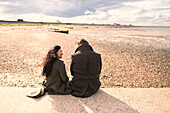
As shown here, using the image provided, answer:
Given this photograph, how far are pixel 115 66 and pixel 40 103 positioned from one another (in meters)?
5.85

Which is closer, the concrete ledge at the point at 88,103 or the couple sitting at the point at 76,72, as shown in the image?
the concrete ledge at the point at 88,103

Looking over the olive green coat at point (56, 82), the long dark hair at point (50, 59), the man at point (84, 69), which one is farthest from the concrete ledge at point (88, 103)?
the long dark hair at point (50, 59)

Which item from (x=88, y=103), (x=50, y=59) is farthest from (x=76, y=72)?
(x=88, y=103)

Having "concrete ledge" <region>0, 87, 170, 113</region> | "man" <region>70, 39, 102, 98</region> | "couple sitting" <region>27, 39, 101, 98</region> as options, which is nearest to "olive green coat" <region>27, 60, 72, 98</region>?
"couple sitting" <region>27, 39, 101, 98</region>

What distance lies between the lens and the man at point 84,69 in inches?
150

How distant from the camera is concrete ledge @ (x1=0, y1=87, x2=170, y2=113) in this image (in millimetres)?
3557

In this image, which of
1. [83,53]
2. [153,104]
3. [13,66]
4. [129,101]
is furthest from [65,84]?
[13,66]

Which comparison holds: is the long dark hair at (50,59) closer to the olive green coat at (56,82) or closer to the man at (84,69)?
the olive green coat at (56,82)

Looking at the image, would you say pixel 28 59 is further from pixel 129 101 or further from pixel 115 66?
pixel 129 101

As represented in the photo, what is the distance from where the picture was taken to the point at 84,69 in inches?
151

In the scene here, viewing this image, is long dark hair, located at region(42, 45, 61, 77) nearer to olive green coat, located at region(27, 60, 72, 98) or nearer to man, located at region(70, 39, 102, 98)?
olive green coat, located at region(27, 60, 72, 98)

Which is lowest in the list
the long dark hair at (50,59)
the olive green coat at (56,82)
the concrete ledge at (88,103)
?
the concrete ledge at (88,103)

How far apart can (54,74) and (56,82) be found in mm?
273

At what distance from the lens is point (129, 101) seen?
409 centimetres
